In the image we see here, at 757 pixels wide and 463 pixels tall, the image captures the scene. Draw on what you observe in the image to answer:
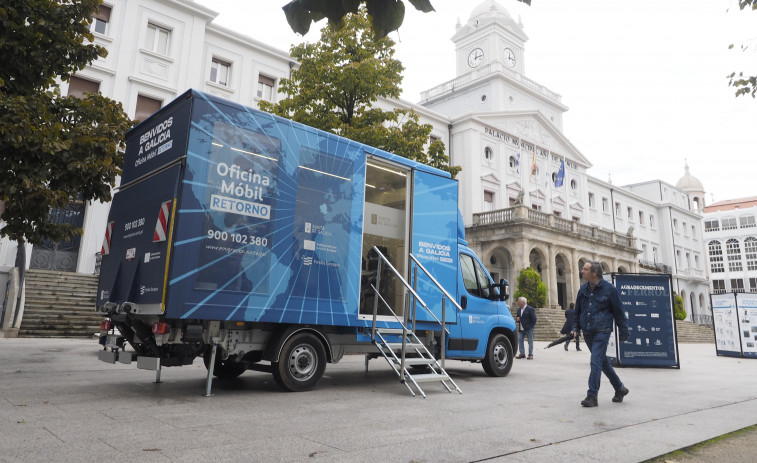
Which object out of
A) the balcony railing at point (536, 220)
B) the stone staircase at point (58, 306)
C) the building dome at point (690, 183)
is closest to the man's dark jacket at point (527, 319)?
the stone staircase at point (58, 306)

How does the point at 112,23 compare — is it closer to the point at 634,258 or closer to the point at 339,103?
the point at 339,103

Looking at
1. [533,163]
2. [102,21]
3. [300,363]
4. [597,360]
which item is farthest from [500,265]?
[300,363]

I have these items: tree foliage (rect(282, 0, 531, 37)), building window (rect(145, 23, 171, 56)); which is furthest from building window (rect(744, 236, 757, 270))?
tree foliage (rect(282, 0, 531, 37))

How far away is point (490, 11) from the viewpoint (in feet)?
131

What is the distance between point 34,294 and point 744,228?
90.8 m

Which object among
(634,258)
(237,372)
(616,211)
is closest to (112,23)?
(237,372)

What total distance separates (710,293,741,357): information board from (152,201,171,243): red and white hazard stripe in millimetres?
17773

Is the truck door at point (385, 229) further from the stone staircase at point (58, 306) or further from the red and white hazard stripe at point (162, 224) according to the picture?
the stone staircase at point (58, 306)

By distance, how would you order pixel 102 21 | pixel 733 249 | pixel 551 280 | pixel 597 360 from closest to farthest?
pixel 597 360 → pixel 102 21 → pixel 551 280 → pixel 733 249

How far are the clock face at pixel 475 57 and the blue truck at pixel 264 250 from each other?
111 ft

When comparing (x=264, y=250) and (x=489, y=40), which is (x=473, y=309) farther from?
(x=489, y=40)

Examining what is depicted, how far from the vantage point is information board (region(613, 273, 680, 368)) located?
39.7 feet

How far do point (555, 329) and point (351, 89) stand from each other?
16.1 metres

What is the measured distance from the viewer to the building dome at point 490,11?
39259mm
